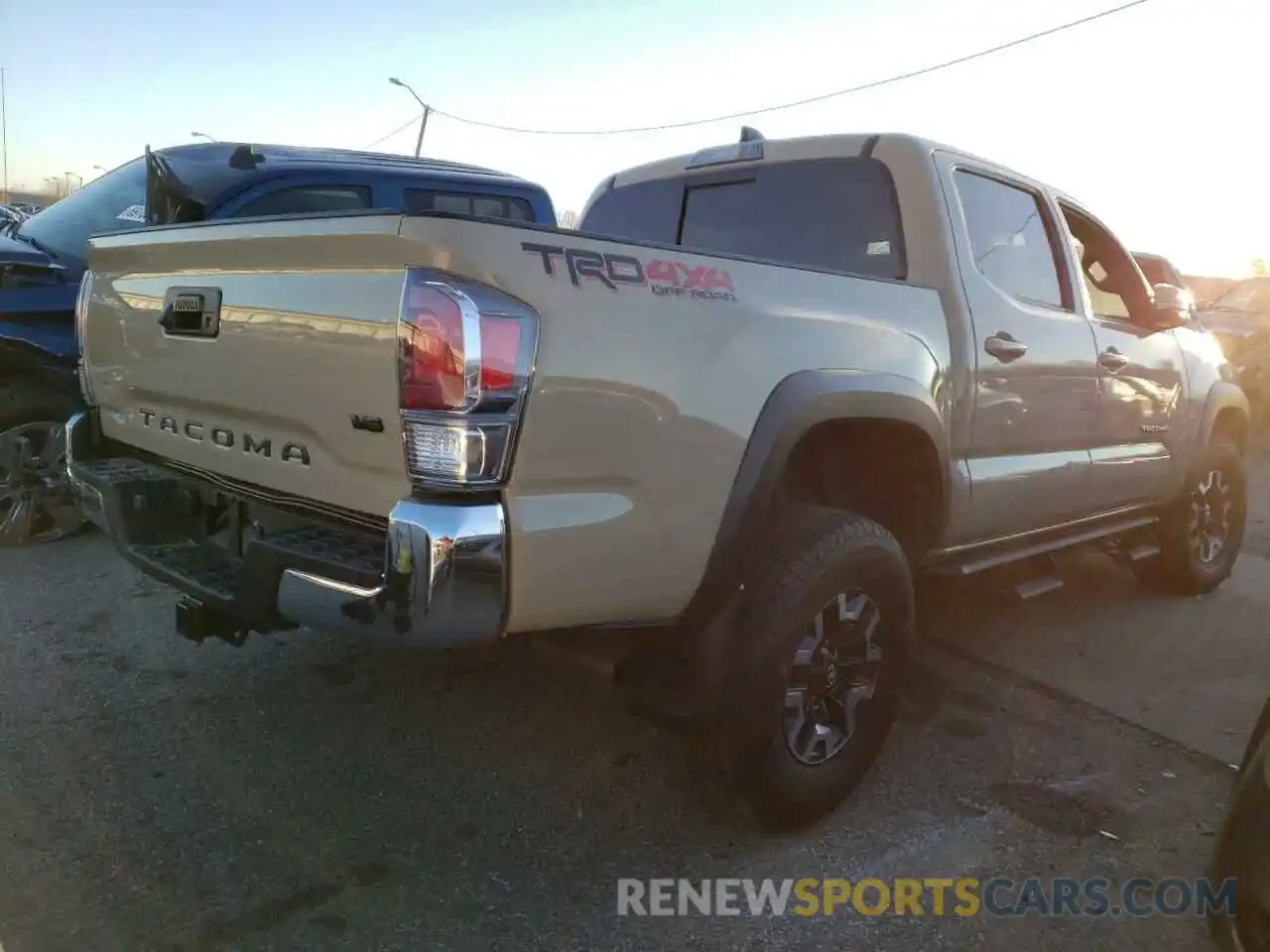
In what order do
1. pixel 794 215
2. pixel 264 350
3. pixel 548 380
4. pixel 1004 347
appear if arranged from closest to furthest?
pixel 548 380, pixel 264 350, pixel 1004 347, pixel 794 215

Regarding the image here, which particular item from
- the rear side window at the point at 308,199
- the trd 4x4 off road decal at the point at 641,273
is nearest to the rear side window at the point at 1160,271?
the rear side window at the point at 308,199

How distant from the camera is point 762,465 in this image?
2.68 metres

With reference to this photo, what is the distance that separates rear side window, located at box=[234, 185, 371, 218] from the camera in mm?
5344

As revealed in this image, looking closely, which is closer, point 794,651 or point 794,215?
point 794,651

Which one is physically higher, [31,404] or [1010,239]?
[1010,239]

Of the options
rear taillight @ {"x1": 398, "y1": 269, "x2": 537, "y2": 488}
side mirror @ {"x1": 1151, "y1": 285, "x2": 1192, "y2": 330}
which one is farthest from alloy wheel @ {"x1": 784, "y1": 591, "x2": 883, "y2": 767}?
side mirror @ {"x1": 1151, "y1": 285, "x2": 1192, "y2": 330}

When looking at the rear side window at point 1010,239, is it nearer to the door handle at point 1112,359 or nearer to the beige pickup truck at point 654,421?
the beige pickup truck at point 654,421

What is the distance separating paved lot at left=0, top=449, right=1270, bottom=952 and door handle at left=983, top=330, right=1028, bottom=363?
138 cm

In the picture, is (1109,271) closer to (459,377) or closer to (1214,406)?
(1214,406)

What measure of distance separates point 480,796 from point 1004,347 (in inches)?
92.9

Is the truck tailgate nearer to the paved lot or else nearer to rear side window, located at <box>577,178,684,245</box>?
the paved lot

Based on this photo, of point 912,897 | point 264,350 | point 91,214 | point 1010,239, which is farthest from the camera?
point 91,214

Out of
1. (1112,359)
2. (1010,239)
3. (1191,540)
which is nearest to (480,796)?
(1010,239)

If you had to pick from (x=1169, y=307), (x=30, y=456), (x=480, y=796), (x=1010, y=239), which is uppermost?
(x=1010, y=239)
